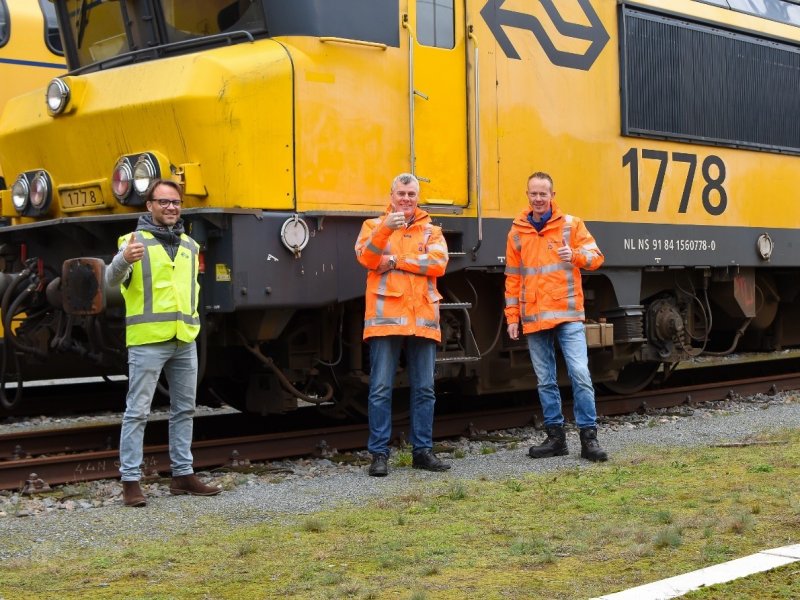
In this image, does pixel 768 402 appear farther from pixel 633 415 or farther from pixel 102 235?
pixel 102 235

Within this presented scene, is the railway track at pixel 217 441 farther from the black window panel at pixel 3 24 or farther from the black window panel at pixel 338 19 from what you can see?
the black window panel at pixel 3 24

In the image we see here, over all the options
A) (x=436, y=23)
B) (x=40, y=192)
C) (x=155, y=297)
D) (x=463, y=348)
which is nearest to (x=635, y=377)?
(x=463, y=348)

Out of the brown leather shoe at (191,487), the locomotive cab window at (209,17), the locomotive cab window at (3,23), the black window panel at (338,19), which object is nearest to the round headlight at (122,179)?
the locomotive cab window at (209,17)

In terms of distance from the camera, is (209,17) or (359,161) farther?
(209,17)

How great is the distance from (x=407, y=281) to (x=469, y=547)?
2.43 metres

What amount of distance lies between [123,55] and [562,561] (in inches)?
196

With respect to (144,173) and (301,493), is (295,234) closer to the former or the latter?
(144,173)

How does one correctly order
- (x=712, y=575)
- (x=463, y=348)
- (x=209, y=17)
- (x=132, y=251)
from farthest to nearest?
(x=463, y=348)
(x=209, y=17)
(x=132, y=251)
(x=712, y=575)

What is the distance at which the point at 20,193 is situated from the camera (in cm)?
830

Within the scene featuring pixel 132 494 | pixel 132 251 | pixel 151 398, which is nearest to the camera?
pixel 132 251

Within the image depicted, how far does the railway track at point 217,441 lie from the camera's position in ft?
23.0

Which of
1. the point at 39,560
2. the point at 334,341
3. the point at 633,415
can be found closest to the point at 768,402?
the point at 633,415

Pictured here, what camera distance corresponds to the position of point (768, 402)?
10.6 m

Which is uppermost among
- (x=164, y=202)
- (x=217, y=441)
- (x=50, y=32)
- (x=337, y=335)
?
(x=50, y=32)
